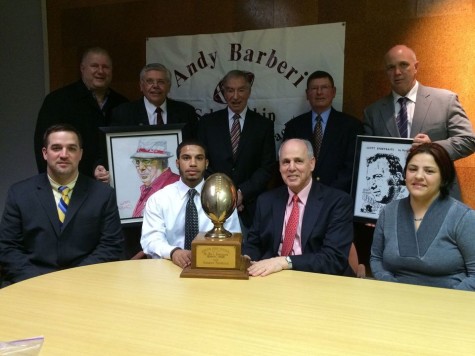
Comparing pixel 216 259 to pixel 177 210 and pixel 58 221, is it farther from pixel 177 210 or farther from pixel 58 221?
pixel 58 221

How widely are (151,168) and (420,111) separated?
1720 millimetres

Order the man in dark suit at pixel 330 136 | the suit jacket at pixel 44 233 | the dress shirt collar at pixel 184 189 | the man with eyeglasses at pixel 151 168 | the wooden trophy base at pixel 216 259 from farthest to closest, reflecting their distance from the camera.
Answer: the man in dark suit at pixel 330 136 < the man with eyeglasses at pixel 151 168 < the dress shirt collar at pixel 184 189 < the suit jacket at pixel 44 233 < the wooden trophy base at pixel 216 259

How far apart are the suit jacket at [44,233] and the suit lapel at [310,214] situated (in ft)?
3.26

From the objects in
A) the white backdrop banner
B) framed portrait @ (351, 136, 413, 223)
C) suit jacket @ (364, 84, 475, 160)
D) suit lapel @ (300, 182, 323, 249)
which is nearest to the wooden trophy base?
suit lapel @ (300, 182, 323, 249)

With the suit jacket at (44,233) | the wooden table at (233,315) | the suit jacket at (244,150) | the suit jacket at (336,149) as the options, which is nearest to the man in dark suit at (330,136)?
the suit jacket at (336,149)

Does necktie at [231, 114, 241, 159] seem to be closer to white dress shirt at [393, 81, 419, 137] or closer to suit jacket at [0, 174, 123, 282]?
white dress shirt at [393, 81, 419, 137]

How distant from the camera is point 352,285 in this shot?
1.97 meters

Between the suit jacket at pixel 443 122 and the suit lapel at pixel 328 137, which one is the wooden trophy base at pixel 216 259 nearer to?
the suit lapel at pixel 328 137

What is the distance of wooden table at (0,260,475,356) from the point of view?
1445 millimetres

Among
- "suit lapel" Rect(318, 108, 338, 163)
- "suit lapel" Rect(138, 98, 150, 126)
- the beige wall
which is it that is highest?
the beige wall

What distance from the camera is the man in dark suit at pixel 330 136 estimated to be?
11.1ft

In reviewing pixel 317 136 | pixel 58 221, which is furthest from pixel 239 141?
pixel 58 221

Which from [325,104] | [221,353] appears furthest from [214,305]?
[325,104]

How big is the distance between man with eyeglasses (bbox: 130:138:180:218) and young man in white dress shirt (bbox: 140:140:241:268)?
450 mm
